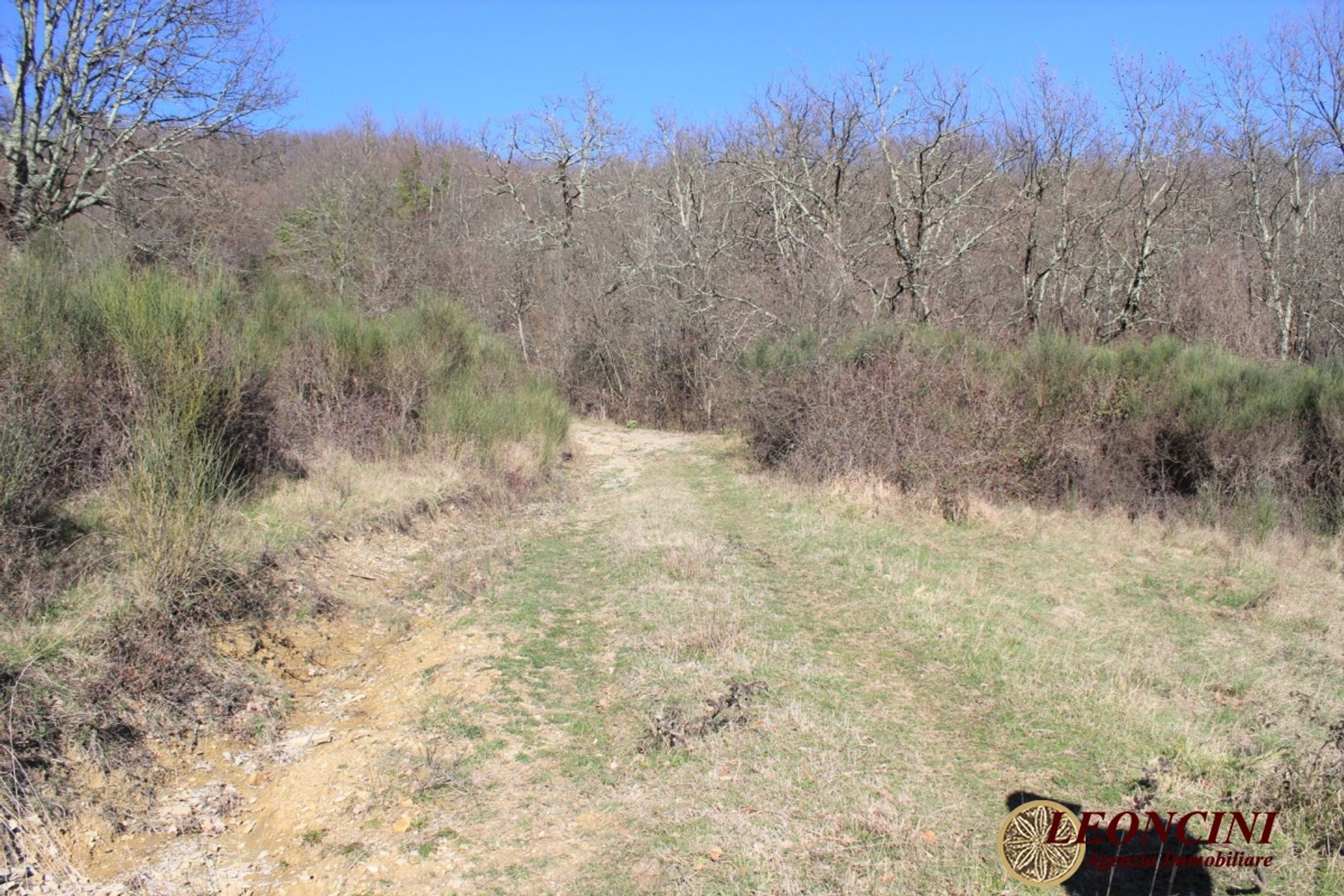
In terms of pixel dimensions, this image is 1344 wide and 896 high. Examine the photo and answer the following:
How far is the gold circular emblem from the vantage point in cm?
349

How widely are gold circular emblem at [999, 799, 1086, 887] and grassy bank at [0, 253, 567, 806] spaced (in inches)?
173

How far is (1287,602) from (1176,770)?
4130 mm

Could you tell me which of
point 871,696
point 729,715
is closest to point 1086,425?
point 871,696

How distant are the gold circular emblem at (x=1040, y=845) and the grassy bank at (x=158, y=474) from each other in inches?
173

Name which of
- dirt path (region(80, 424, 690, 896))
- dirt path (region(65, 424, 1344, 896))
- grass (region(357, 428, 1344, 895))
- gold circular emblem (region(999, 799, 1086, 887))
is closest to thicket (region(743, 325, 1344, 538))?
grass (region(357, 428, 1344, 895))

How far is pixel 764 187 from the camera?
777 inches

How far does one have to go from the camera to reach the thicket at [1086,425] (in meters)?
10.2

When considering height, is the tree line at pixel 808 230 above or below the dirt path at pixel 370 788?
above

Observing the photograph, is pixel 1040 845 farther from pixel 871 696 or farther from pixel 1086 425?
pixel 1086 425

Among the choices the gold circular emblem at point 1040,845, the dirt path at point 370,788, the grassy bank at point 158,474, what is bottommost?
the dirt path at point 370,788

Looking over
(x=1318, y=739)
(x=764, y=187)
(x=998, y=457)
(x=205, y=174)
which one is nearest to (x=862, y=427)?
(x=998, y=457)


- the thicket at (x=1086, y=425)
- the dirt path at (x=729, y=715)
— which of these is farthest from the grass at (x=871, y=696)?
the thicket at (x=1086, y=425)
